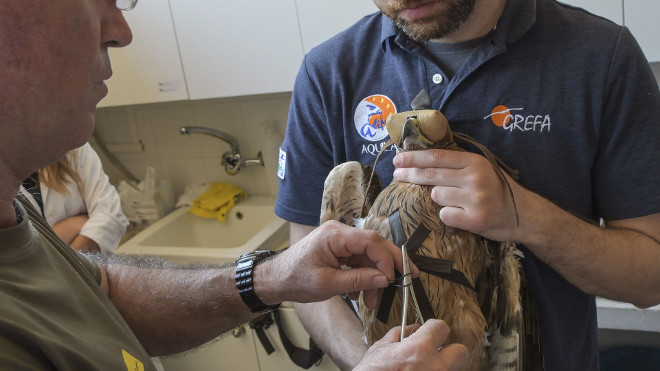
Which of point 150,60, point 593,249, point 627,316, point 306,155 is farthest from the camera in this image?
point 150,60

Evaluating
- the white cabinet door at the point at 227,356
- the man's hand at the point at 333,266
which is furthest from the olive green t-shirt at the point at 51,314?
the white cabinet door at the point at 227,356

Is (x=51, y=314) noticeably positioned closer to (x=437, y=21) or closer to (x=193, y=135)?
(x=437, y=21)

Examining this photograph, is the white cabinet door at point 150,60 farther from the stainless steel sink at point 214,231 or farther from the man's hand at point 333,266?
the man's hand at point 333,266

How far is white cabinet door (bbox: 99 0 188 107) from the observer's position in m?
2.47

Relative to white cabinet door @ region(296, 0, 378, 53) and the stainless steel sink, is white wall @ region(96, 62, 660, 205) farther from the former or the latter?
white cabinet door @ region(296, 0, 378, 53)

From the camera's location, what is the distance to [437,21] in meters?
1.06

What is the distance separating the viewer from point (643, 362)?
240 centimetres

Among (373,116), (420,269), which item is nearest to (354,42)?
(373,116)

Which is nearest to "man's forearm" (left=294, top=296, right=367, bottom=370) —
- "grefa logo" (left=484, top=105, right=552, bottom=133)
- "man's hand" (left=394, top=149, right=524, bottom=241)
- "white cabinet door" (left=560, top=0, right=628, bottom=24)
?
"man's hand" (left=394, top=149, right=524, bottom=241)

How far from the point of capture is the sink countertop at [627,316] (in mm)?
1889

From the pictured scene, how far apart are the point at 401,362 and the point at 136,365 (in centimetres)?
43

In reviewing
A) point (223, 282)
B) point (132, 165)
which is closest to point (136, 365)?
point (223, 282)

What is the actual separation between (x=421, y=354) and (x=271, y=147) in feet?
6.90

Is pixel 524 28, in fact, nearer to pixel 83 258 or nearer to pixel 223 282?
pixel 223 282
